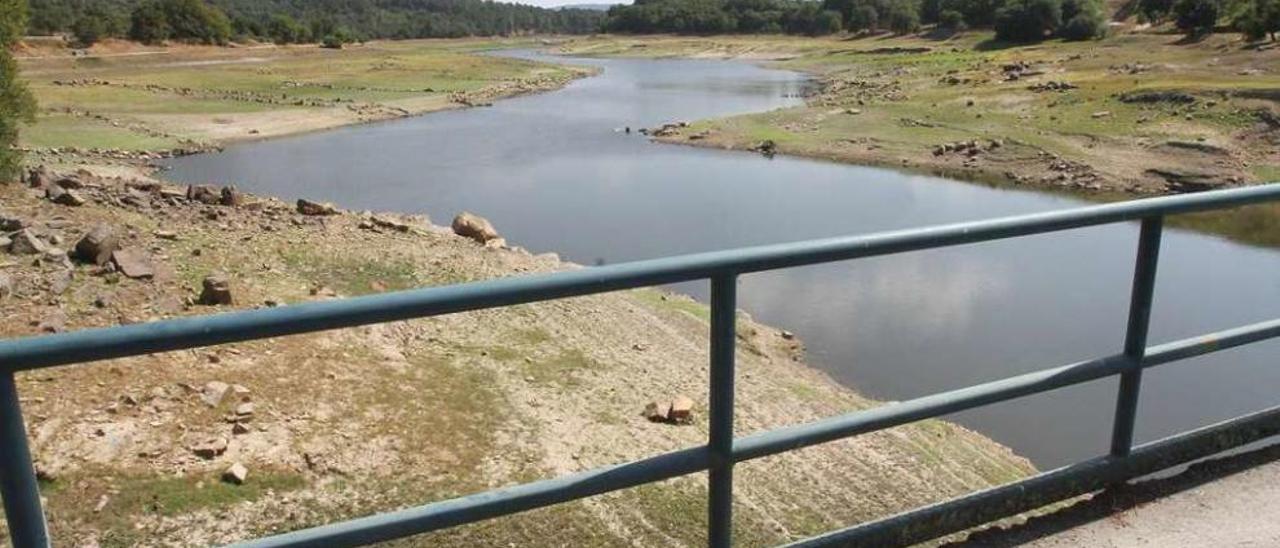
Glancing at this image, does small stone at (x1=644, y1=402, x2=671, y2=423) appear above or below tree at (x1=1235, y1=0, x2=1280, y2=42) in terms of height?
below

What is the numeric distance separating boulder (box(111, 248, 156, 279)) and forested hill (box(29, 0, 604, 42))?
29.8 metres

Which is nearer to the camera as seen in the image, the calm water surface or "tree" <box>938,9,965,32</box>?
the calm water surface

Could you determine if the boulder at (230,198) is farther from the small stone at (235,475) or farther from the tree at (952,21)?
the tree at (952,21)

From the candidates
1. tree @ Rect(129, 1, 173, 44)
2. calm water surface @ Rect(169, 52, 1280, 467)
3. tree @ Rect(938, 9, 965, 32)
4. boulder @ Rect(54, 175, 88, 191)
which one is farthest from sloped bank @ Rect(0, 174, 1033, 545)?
tree @ Rect(938, 9, 965, 32)

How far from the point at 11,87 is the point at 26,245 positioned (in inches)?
249

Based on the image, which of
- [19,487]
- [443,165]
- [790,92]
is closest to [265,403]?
[19,487]

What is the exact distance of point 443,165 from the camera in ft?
99.1

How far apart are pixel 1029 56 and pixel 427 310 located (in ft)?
204

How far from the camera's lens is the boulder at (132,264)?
9.44 m

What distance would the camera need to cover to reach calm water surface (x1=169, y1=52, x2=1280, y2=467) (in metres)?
10.6

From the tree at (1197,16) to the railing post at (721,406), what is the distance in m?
65.6

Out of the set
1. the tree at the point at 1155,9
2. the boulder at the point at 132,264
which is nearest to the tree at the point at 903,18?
the tree at the point at 1155,9

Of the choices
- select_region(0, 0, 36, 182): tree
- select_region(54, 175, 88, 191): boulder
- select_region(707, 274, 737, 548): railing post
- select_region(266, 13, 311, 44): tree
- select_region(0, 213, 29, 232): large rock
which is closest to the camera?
select_region(707, 274, 737, 548): railing post

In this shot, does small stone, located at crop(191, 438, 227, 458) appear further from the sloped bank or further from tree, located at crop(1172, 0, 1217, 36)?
tree, located at crop(1172, 0, 1217, 36)
